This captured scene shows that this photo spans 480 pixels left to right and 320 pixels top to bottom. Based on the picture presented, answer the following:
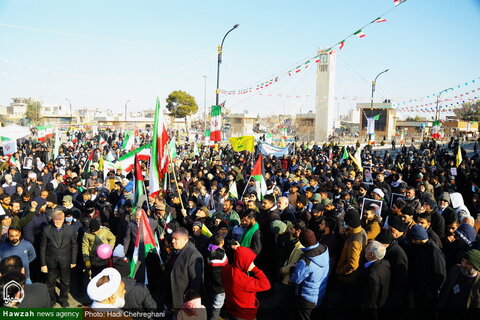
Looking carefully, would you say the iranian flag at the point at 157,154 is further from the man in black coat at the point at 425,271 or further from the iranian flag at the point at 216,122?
the iranian flag at the point at 216,122

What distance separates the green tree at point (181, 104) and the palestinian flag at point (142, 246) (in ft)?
195

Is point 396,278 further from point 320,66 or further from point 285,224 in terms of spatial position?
point 320,66

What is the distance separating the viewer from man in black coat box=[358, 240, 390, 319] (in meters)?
4.18

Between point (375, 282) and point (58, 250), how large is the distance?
4590mm

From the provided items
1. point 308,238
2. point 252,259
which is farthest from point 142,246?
point 308,238

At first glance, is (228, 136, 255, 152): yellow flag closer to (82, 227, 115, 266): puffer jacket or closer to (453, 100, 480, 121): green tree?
(82, 227, 115, 266): puffer jacket

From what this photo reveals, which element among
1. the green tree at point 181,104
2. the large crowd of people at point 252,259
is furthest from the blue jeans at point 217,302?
the green tree at point 181,104

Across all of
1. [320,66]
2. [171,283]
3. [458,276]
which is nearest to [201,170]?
[171,283]

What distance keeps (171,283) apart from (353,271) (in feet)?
7.43

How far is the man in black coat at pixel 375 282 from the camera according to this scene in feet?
13.7

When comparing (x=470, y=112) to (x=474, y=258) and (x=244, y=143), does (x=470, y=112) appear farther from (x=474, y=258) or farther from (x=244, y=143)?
(x=474, y=258)

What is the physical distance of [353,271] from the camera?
495cm

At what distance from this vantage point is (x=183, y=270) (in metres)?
4.57

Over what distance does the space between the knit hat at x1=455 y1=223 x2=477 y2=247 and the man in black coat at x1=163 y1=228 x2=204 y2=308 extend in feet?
11.2
